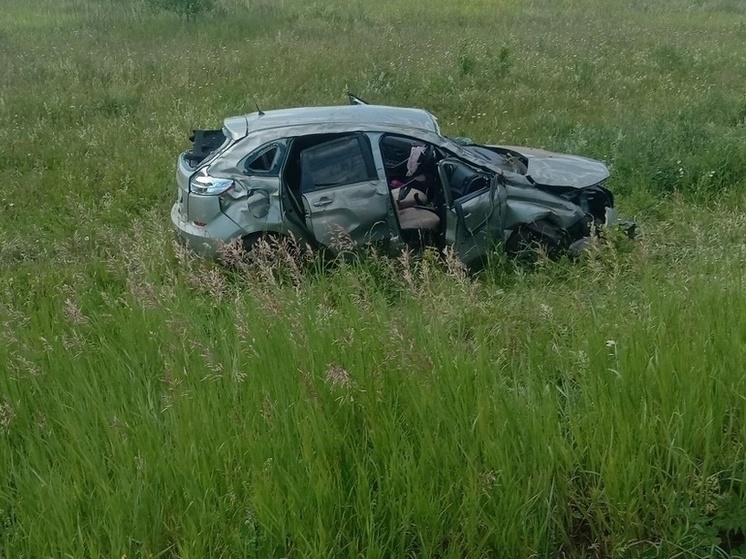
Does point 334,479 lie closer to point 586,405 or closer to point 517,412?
point 517,412

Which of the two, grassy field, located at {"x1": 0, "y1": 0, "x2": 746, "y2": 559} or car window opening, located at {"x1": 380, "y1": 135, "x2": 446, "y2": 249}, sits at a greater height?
grassy field, located at {"x1": 0, "y1": 0, "x2": 746, "y2": 559}

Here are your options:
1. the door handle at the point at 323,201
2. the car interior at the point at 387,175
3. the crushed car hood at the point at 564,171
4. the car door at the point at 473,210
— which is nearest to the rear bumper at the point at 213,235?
the car interior at the point at 387,175

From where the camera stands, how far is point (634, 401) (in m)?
3.55

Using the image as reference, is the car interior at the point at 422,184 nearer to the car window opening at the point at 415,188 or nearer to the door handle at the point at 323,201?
the car window opening at the point at 415,188

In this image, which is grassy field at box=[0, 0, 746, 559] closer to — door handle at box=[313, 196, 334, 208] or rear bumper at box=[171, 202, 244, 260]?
rear bumper at box=[171, 202, 244, 260]

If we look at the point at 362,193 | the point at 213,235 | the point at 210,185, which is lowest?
the point at 213,235

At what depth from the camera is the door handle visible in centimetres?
711

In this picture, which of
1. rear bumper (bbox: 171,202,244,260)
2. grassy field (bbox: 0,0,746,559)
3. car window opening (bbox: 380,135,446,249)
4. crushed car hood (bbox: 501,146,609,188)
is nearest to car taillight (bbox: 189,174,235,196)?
rear bumper (bbox: 171,202,244,260)

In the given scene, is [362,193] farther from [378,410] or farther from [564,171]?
[378,410]

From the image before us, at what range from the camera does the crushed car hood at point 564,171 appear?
7.62 m

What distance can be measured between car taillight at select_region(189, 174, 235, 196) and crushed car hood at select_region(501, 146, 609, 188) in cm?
303

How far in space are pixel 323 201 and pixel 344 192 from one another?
0.22 m

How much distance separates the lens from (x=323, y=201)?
712 cm

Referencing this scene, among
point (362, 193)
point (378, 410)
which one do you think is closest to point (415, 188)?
point (362, 193)
